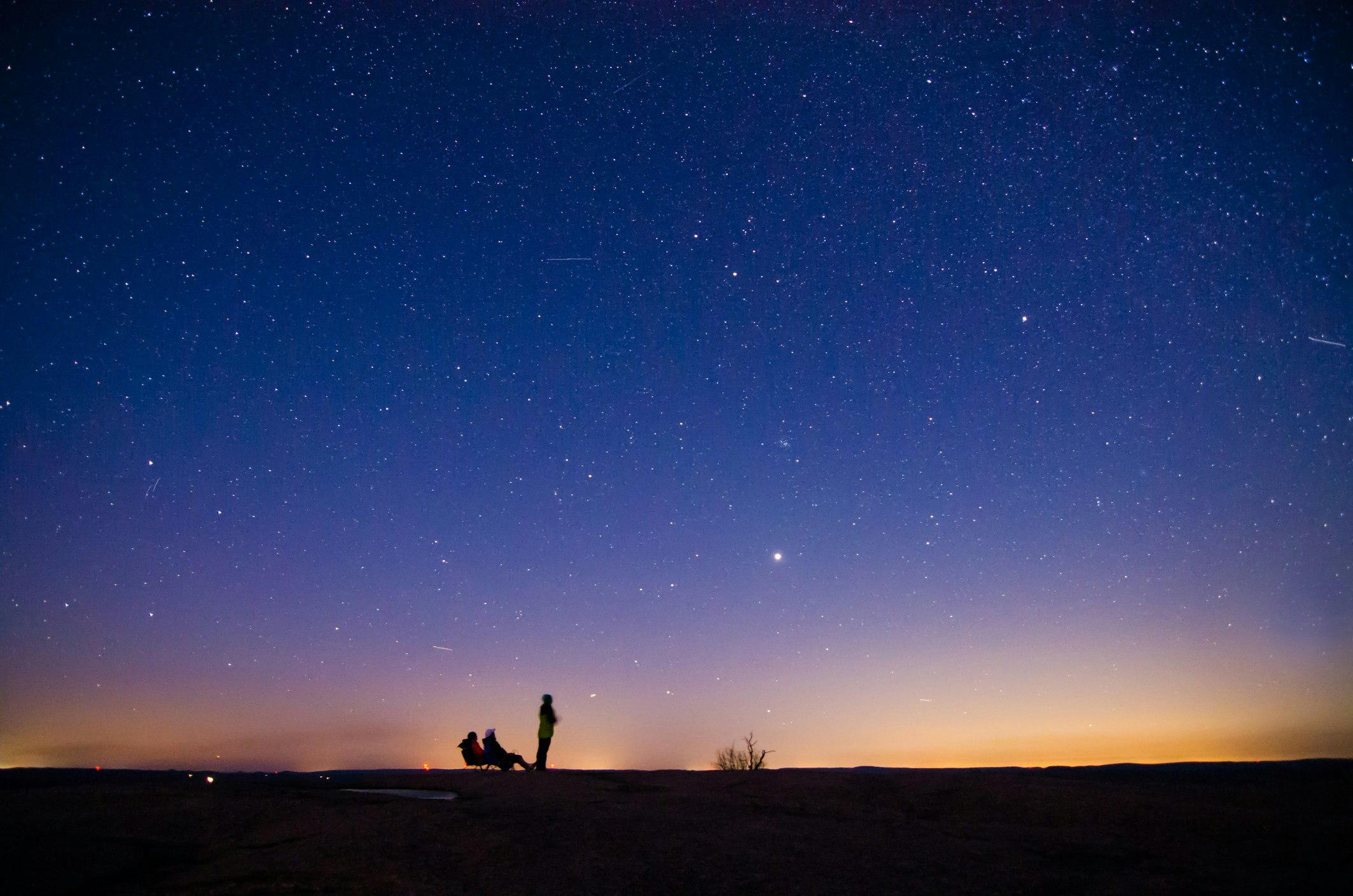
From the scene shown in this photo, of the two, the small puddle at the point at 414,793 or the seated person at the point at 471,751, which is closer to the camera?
the small puddle at the point at 414,793

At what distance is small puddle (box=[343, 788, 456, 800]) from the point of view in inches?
383

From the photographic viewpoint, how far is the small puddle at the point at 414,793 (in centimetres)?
973

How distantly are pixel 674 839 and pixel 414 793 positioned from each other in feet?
15.9

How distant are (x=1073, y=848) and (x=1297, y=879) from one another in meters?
1.96

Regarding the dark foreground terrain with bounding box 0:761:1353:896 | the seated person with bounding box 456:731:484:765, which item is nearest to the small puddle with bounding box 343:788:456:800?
the dark foreground terrain with bounding box 0:761:1353:896

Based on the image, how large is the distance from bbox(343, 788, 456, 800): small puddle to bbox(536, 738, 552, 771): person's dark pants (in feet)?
14.0

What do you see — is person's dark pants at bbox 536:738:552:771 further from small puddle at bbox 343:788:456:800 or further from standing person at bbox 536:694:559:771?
small puddle at bbox 343:788:456:800

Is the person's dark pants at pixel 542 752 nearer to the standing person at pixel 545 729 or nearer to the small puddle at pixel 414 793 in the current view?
the standing person at pixel 545 729

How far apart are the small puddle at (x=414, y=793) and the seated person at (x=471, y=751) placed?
3.66 meters

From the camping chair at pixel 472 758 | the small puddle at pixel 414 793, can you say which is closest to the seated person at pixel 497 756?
the camping chair at pixel 472 758

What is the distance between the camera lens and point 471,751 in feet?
47.5

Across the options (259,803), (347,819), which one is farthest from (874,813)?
(259,803)

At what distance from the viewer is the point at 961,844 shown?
309 inches

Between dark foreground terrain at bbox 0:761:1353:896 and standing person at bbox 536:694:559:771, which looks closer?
dark foreground terrain at bbox 0:761:1353:896
